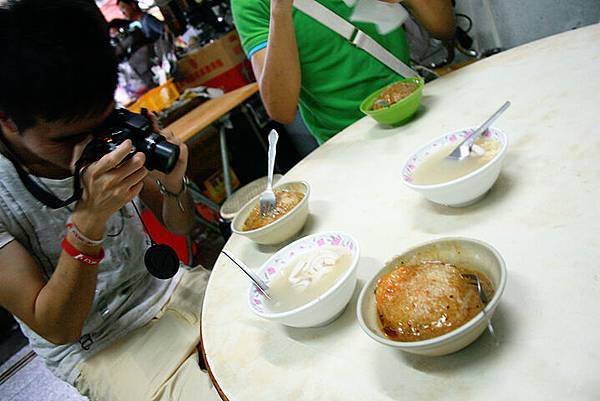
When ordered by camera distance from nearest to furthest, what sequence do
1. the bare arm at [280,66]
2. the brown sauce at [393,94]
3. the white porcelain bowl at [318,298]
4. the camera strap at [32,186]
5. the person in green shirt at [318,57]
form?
the white porcelain bowl at [318,298] < the camera strap at [32,186] < the brown sauce at [393,94] < the bare arm at [280,66] < the person in green shirt at [318,57]

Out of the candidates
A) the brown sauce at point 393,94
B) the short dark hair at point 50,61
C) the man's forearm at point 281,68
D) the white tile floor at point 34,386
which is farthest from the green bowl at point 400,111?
the white tile floor at point 34,386

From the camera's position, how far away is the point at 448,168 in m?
0.97

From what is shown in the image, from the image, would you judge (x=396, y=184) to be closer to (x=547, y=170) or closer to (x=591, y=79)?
(x=547, y=170)

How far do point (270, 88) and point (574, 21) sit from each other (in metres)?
1.74

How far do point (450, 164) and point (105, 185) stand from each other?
902mm

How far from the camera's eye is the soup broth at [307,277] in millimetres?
852

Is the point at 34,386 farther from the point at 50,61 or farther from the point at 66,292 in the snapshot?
the point at 50,61

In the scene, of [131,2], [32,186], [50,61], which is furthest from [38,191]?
[131,2]

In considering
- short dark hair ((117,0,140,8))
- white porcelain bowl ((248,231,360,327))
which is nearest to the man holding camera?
white porcelain bowl ((248,231,360,327))

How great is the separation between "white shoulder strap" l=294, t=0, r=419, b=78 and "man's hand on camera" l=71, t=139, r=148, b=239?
95cm

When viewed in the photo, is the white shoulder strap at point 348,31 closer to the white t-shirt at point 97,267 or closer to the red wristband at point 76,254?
the white t-shirt at point 97,267

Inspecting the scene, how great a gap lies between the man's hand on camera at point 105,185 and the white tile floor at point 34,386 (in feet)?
8.28

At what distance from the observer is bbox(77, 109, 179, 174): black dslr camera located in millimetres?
1096

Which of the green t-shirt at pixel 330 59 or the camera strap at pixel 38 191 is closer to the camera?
the camera strap at pixel 38 191
